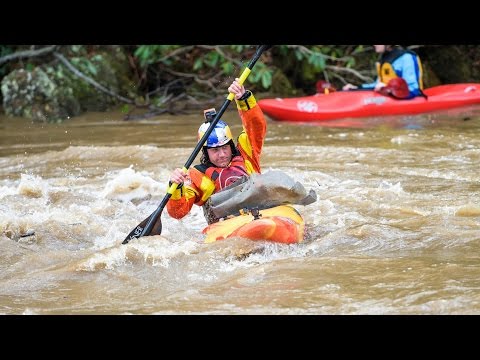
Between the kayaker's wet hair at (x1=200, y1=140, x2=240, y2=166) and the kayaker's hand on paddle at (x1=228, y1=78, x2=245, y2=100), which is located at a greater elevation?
the kayaker's hand on paddle at (x1=228, y1=78, x2=245, y2=100)

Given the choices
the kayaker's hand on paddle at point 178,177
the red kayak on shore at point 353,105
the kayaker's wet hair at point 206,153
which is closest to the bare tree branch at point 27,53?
the red kayak on shore at point 353,105

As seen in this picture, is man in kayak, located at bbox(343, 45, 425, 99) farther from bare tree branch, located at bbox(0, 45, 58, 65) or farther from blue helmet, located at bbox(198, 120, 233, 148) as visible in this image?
blue helmet, located at bbox(198, 120, 233, 148)

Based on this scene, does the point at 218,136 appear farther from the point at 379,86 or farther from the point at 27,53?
the point at 27,53

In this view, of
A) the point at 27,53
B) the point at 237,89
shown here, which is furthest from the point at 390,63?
the point at 237,89

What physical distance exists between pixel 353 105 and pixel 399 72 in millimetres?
744

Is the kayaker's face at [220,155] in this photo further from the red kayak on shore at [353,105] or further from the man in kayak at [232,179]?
the red kayak on shore at [353,105]

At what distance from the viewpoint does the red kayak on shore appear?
10195 millimetres

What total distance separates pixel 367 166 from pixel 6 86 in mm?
6349

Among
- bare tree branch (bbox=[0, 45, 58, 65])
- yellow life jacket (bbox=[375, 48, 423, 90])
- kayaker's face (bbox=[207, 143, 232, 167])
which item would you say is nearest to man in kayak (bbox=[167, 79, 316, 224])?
kayaker's face (bbox=[207, 143, 232, 167])

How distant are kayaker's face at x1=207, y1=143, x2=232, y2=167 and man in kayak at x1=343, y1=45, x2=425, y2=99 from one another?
557cm
